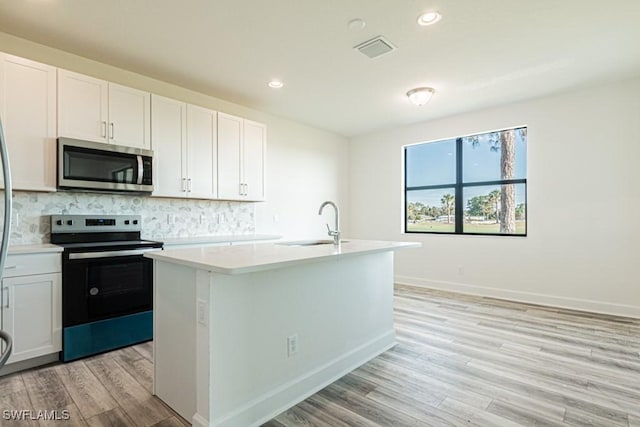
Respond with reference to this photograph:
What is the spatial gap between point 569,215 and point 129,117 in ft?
16.2

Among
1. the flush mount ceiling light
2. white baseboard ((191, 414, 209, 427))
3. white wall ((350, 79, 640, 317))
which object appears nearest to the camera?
white baseboard ((191, 414, 209, 427))

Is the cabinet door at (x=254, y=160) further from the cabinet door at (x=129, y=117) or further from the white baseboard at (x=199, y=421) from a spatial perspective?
the white baseboard at (x=199, y=421)

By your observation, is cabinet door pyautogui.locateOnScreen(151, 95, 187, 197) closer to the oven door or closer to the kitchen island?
the oven door

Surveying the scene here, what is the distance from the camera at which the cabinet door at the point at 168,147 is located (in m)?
3.34

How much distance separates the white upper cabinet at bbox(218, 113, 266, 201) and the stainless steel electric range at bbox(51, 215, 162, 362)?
1.21 m

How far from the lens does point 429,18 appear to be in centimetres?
250

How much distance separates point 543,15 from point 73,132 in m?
3.80

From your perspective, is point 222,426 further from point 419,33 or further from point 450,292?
point 450,292

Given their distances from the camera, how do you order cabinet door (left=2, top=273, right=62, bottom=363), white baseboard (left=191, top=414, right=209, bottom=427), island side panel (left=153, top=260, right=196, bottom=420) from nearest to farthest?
white baseboard (left=191, top=414, right=209, bottom=427) → island side panel (left=153, top=260, right=196, bottom=420) → cabinet door (left=2, top=273, right=62, bottom=363)

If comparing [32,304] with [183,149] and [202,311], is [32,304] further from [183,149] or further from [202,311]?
[183,149]

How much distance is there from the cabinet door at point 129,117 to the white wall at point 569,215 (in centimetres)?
396

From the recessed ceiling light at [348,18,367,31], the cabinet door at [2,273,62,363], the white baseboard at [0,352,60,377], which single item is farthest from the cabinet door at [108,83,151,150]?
the recessed ceiling light at [348,18,367,31]

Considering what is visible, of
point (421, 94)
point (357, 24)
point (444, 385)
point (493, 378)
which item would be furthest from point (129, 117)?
point (493, 378)

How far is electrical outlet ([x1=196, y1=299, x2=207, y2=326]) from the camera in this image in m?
1.67
